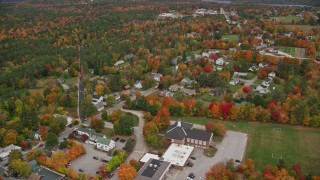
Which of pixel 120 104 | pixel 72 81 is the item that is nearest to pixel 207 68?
pixel 120 104

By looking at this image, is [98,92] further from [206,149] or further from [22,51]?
[22,51]

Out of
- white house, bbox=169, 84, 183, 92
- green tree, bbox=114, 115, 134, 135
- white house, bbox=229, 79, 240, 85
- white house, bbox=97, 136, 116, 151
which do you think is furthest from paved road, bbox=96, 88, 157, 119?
white house, bbox=229, 79, 240, 85

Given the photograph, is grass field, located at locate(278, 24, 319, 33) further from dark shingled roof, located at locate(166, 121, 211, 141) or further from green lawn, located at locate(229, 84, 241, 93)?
dark shingled roof, located at locate(166, 121, 211, 141)

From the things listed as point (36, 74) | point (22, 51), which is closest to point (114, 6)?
point (22, 51)

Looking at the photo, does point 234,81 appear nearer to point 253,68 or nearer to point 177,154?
point 253,68

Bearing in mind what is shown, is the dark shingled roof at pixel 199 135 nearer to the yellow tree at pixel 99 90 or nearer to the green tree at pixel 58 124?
the green tree at pixel 58 124

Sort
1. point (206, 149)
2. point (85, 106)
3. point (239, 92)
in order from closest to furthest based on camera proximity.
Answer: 1. point (206, 149)
2. point (85, 106)
3. point (239, 92)
